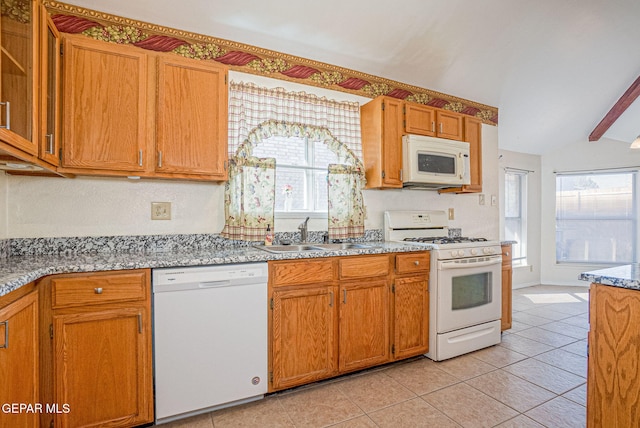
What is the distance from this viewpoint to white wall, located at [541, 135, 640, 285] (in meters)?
4.98

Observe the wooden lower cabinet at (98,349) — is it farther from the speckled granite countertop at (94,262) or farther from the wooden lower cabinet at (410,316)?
the wooden lower cabinet at (410,316)

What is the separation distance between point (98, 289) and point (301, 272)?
3.58 ft

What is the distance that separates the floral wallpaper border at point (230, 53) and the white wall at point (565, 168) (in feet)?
9.97

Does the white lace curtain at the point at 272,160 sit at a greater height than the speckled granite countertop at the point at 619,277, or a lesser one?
greater

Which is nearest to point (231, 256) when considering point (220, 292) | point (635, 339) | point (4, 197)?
point (220, 292)

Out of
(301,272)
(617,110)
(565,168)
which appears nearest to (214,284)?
(301,272)

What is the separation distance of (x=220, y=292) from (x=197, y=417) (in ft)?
2.41

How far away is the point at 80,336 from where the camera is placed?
5.22 ft

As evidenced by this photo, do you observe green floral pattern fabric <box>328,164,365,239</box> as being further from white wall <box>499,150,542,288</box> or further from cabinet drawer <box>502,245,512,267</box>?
white wall <box>499,150,542,288</box>

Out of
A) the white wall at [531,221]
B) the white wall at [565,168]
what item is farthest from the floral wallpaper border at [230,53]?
the white wall at [565,168]

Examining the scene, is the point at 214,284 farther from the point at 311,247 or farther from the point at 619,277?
the point at 619,277

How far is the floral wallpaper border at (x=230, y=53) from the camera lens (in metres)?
2.09

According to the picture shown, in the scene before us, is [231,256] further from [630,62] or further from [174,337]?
[630,62]

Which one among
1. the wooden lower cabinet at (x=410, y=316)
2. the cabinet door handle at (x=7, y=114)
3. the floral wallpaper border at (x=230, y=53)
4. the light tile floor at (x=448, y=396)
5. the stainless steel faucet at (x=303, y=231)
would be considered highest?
the floral wallpaper border at (x=230, y=53)
